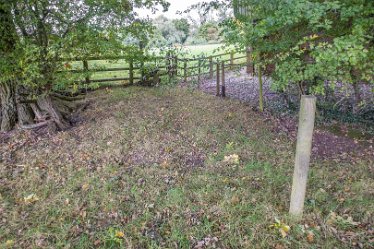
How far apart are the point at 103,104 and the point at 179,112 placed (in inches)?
90.5

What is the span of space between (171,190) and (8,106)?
4.64 m

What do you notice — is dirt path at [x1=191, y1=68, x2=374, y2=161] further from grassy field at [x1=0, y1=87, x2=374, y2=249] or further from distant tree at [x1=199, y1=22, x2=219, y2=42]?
distant tree at [x1=199, y1=22, x2=219, y2=42]

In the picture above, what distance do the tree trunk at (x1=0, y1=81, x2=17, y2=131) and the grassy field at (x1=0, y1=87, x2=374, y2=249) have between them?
2.03 feet

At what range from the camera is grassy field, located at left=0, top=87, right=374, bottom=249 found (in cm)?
326

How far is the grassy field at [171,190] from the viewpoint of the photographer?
3.26 m

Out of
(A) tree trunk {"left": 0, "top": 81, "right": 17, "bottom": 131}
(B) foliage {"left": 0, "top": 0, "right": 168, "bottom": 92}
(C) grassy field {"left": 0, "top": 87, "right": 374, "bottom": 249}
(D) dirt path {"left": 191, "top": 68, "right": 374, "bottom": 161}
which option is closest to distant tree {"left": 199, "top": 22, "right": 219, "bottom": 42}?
(B) foliage {"left": 0, "top": 0, "right": 168, "bottom": 92}

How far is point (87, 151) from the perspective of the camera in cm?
536

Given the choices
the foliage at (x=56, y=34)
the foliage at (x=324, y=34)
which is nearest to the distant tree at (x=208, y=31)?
the foliage at (x=324, y=34)

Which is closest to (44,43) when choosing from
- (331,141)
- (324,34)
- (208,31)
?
(208,31)

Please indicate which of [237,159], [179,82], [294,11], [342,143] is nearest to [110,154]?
[237,159]

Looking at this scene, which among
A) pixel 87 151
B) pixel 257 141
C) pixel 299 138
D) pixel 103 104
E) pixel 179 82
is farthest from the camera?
pixel 179 82

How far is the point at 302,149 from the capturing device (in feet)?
10.3

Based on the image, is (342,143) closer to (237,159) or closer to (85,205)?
(237,159)

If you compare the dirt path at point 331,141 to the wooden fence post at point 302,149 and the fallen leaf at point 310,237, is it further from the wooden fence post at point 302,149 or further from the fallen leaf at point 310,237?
the fallen leaf at point 310,237
